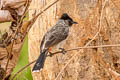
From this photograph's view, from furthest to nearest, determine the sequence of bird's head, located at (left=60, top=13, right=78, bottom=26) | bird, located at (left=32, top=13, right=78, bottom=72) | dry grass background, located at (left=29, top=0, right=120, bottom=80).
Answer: dry grass background, located at (left=29, top=0, right=120, bottom=80) → bird's head, located at (left=60, top=13, right=78, bottom=26) → bird, located at (left=32, top=13, right=78, bottom=72)

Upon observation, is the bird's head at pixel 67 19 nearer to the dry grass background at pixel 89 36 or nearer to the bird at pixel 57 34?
the bird at pixel 57 34

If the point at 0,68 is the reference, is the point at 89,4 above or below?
above

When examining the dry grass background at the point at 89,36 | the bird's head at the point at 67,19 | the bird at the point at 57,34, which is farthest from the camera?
the dry grass background at the point at 89,36

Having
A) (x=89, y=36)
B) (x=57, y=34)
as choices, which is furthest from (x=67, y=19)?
(x=89, y=36)

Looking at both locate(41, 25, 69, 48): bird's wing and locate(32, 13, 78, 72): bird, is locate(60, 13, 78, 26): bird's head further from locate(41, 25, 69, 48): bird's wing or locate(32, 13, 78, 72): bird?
locate(41, 25, 69, 48): bird's wing

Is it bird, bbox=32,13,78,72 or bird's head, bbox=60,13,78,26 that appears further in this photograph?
bird's head, bbox=60,13,78,26

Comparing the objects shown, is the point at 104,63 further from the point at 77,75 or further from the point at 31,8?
the point at 31,8

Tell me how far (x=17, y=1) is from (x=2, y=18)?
251mm

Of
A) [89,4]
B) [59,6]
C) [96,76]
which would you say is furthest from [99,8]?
[96,76]

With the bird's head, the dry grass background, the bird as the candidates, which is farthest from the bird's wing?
the dry grass background

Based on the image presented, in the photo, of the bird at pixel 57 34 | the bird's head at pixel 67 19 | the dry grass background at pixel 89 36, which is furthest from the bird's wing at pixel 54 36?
the dry grass background at pixel 89 36

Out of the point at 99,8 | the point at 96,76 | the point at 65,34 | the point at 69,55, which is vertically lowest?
the point at 96,76

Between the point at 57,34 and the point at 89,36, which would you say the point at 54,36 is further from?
the point at 89,36

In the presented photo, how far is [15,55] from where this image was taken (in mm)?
A: 3244
